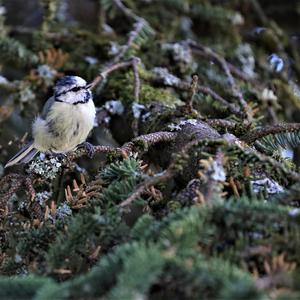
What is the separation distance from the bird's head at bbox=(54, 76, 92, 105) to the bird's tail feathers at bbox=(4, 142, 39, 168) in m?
0.30

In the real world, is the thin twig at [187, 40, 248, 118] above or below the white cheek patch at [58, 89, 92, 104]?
above

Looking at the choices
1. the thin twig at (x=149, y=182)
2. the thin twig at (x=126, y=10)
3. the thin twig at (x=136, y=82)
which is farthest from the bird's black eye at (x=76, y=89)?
the thin twig at (x=149, y=182)

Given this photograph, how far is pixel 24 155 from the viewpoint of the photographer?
261 centimetres

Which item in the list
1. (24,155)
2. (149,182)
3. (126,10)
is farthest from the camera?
(126,10)

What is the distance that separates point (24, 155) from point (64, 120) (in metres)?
0.28

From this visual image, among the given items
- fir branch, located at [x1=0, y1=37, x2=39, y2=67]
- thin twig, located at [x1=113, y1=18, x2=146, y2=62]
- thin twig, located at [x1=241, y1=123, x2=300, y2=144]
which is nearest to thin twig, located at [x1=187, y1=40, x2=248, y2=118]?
thin twig, located at [x1=113, y1=18, x2=146, y2=62]

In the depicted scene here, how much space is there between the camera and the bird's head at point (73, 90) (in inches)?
105

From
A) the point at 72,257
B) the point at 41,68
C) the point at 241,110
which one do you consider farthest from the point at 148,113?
the point at 72,257

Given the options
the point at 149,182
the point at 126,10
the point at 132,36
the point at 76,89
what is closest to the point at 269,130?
the point at 149,182

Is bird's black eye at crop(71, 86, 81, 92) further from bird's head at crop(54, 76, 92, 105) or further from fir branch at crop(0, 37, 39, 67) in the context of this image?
fir branch at crop(0, 37, 39, 67)

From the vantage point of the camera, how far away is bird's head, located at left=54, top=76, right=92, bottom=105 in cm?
268

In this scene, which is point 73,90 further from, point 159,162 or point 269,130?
point 269,130

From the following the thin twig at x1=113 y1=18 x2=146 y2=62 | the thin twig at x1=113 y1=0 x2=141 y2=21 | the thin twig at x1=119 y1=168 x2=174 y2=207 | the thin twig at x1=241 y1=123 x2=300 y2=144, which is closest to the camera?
the thin twig at x1=119 y1=168 x2=174 y2=207

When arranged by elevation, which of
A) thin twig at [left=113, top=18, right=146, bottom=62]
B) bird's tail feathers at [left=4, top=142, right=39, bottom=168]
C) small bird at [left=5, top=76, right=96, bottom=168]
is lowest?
bird's tail feathers at [left=4, top=142, right=39, bottom=168]
